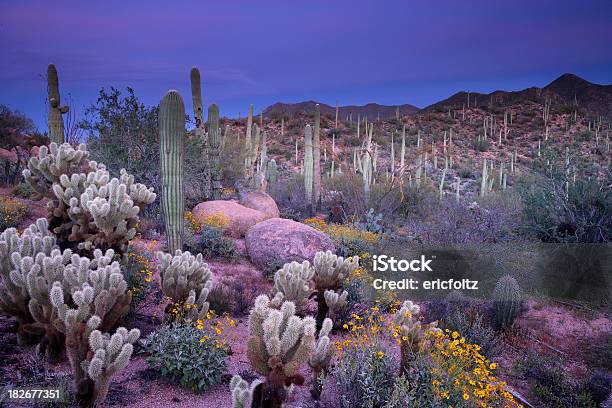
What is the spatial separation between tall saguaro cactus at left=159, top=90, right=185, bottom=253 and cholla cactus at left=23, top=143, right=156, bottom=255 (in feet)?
6.02

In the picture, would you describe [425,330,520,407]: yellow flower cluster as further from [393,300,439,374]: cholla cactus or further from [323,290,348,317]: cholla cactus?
[323,290,348,317]: cholla cactus

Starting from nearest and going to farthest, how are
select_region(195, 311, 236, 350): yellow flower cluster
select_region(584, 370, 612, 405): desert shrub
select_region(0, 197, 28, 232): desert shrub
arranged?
select_region(195, 311, 236, 350): yellow flower cluster, select_region(584, 370, 612, 405): desert shrub, select_region(0, 197, 28, 232): desert shrub

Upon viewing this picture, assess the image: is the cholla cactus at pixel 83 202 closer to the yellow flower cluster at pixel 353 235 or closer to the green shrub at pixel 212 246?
the green shrub at pixel 212 246

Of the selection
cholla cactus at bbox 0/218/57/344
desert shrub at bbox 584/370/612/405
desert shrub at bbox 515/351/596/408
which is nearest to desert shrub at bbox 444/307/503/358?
desert shrub at bbox 515/351/596/408

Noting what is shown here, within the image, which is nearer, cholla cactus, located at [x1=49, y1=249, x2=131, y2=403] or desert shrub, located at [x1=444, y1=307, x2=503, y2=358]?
cholla cactus, located at [x1=49, y1=249, x2=131, y2=403]

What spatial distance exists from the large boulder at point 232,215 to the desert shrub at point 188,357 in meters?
6.46

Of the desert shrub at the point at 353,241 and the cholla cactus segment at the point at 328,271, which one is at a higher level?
the cholla cactus segment at the point at 328,271

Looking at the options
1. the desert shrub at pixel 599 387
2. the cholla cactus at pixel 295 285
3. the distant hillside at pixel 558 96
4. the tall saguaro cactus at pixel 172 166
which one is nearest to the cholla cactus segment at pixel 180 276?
the cholla cactus at pixel 295 285

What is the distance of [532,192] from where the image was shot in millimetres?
10164

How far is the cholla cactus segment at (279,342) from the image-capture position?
3559mm

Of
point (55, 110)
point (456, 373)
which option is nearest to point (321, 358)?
point (456, 373)

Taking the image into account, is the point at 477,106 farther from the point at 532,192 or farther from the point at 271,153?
the point at 532,192

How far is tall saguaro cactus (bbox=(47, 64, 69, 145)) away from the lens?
13.6 meters

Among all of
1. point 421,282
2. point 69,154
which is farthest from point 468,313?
point 69,154
